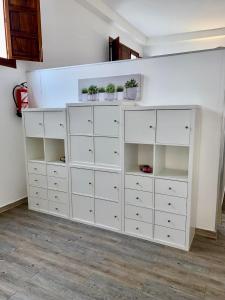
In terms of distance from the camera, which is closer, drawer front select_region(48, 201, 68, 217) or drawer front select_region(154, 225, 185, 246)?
drawer front select_region(154, 225, 185, 246)

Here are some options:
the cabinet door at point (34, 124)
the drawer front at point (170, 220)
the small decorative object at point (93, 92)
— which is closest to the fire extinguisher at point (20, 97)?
the cabinet door at point (34, 124)

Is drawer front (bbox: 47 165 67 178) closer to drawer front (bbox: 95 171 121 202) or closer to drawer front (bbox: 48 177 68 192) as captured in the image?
drawer front (bbox: 48 177 68 192)

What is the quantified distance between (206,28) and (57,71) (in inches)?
169

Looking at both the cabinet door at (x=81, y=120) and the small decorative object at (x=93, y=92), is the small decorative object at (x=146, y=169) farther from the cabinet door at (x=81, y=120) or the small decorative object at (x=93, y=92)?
the small decorative object at (x=93, y=92)

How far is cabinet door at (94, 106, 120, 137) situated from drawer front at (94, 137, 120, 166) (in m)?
0.08

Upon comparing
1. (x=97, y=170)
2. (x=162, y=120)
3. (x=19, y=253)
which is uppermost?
(x=162, y=120)

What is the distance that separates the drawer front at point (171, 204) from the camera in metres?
2.26

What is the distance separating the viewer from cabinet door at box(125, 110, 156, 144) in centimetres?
230

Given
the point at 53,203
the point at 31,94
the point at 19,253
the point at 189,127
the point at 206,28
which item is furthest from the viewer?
the point at 206,28

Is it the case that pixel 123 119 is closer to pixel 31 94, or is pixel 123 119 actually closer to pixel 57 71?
pixel 57 71

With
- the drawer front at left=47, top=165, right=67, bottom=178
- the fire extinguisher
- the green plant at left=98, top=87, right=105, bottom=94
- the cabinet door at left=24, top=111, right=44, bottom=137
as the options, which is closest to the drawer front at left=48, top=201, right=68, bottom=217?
the drawer front at left=47, top=165, right=67, bottom=178

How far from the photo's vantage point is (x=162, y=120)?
2236 millimetres

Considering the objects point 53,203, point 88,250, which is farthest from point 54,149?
point 88,250

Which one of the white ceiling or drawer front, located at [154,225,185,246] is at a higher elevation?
the white ceiling
